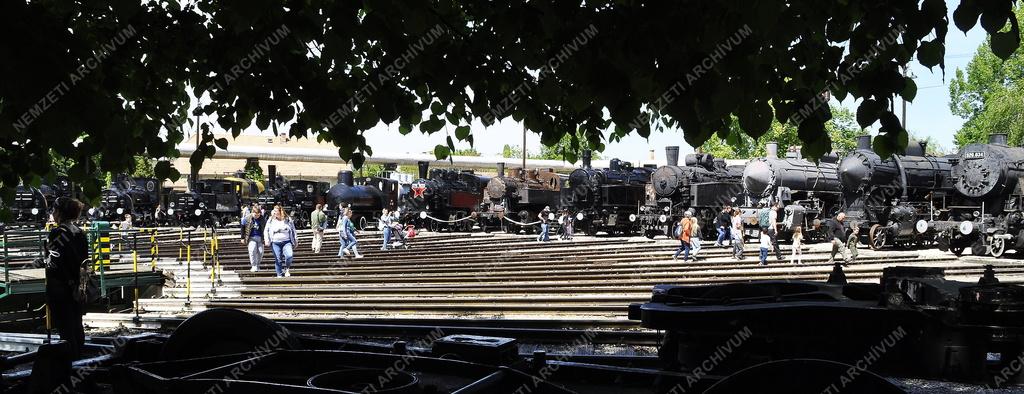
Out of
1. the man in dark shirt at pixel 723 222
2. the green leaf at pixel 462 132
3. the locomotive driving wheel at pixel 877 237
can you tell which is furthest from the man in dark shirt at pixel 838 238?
the green leaf at pixel 462 132

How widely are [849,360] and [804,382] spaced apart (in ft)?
7.91

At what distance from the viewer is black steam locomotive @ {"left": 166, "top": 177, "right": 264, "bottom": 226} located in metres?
40.7

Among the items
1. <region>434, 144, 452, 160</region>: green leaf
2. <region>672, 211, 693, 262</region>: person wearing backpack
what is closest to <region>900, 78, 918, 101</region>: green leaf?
<region>434, 144, 452, 160</region>: green leaf

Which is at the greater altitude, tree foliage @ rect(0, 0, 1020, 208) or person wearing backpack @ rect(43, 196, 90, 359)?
tree foliage @ rect(0, 0, 1020, 208)

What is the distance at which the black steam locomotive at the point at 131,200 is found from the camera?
40031 millimetres

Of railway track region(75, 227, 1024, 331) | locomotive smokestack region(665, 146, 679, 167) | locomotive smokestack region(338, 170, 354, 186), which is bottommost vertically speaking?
railway track region(75, 227, 1024, 331)

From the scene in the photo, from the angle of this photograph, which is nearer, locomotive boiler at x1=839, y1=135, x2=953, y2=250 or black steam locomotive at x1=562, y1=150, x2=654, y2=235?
locomotive boiler at x1=839, y1=135, x2=953, y2=250

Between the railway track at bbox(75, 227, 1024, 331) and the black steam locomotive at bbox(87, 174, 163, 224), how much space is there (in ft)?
59.1

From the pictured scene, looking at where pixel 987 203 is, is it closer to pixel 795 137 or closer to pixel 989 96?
pixel 989 96

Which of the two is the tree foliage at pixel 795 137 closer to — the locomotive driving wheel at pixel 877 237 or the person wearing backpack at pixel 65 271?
the locomotive driving wheel at pixel 877 237

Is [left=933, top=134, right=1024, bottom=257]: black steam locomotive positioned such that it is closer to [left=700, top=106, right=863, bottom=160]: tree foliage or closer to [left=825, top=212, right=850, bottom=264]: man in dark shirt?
[left=825, top=212, right=850, bottom=264]: man in dark shirt

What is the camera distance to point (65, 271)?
23.2 ft

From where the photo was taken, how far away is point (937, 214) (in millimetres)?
24062

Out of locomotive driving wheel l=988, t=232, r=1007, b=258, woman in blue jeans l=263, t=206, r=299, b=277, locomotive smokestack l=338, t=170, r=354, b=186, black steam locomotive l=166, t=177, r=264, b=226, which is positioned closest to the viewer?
woman in blue jeans l=263, t=206, r=299, b=277
